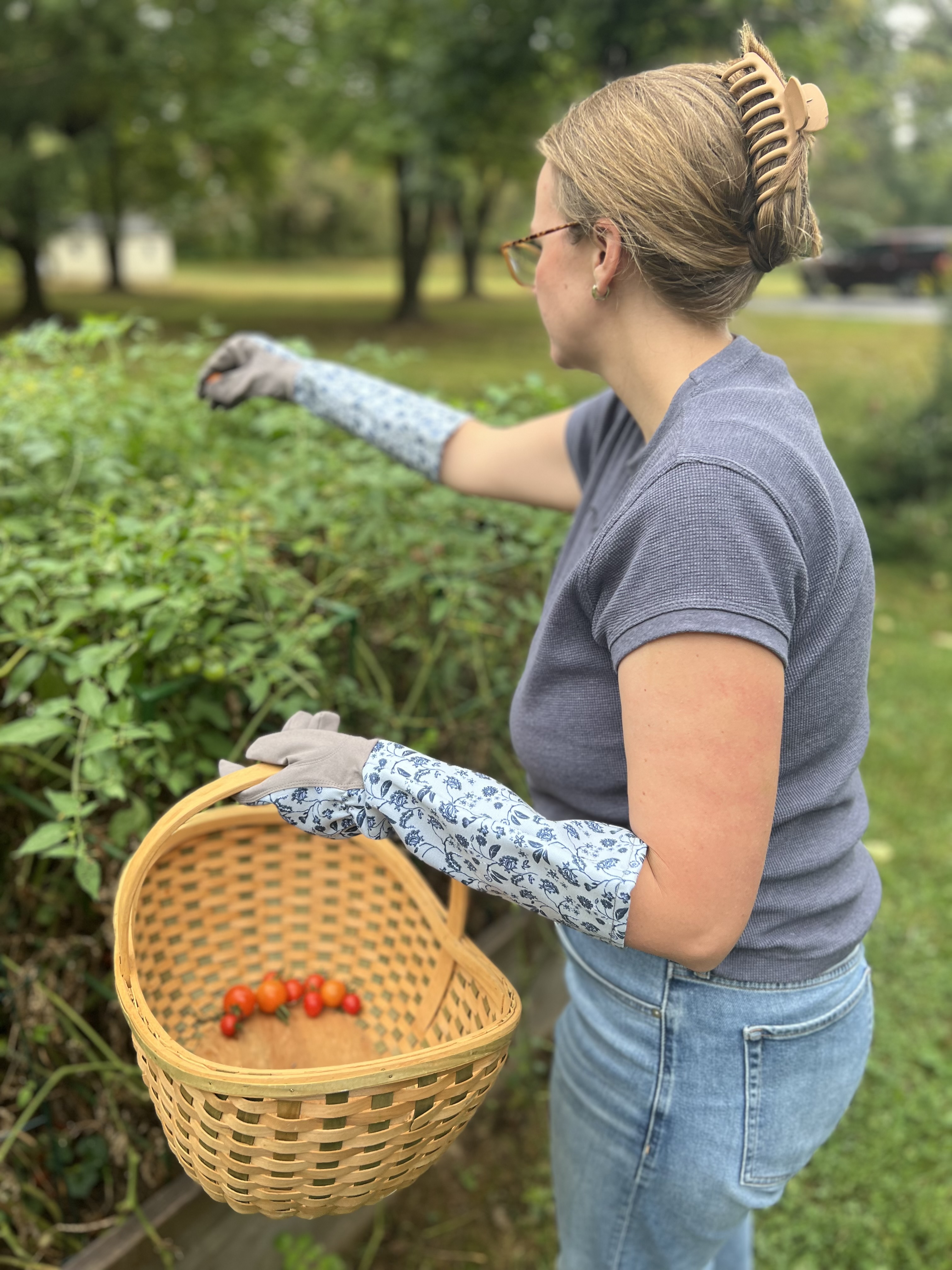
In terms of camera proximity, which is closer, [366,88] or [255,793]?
[255,793]

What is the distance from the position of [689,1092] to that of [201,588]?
1027 mm

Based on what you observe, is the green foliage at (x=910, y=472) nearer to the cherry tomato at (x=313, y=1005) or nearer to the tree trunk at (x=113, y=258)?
the cherry tomato at (x=313, y=1005)

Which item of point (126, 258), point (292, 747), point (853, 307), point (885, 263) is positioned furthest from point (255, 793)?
point (126, 258)

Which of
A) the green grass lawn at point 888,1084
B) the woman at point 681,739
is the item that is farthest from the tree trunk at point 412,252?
the woman at point 681,739

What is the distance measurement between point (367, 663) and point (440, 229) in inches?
1221

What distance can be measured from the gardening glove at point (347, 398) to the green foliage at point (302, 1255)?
1.44 meters

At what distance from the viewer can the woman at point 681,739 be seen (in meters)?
1.01

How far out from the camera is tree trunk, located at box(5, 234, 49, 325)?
15938 millimetres

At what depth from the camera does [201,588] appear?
1667 millimetres

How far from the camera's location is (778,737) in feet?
3.35

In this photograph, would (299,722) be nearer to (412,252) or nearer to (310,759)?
(310,759)

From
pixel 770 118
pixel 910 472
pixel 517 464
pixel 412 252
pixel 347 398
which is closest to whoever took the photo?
pixel 770 118

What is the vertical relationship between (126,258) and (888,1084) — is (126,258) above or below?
below

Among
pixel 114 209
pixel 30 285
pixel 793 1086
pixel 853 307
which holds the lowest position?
pixel 853 307
